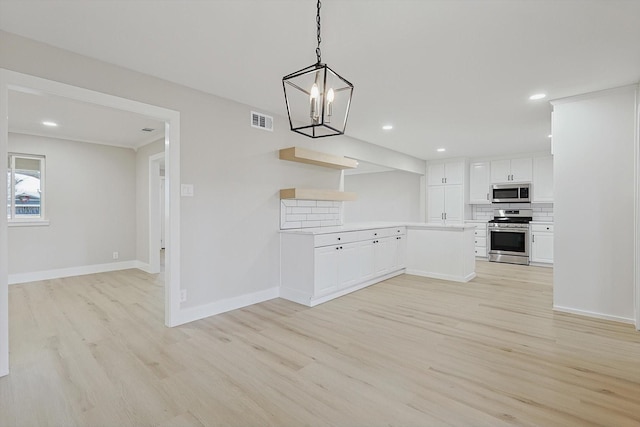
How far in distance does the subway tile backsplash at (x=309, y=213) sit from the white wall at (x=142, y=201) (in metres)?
3.13

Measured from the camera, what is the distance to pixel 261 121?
13.1 ft

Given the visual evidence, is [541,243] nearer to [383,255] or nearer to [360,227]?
[383,255]

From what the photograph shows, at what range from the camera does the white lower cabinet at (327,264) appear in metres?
3.84

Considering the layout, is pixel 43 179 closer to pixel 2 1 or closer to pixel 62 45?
pixel 62 45

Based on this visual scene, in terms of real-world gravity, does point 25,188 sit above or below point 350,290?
above

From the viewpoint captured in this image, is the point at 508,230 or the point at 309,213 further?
the point at 508,230

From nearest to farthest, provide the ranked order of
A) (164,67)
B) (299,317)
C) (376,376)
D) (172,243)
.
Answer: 1. (376,376)
2. (164,67)
3. (172,243)
4. (299,317)

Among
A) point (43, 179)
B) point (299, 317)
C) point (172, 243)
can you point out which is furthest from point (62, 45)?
point (43, 179)

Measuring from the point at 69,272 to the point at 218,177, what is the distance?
13.4ft

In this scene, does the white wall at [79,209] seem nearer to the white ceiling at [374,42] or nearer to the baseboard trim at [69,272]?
the baseboard trim at [69,272]

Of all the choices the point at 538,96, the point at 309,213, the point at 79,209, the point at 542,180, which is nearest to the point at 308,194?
the point at 309,213

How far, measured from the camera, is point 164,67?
9.27ft

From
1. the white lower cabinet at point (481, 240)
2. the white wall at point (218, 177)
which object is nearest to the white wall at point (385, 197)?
the white lower cabinet at point (481, 240)

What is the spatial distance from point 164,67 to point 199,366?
2.58 meters
